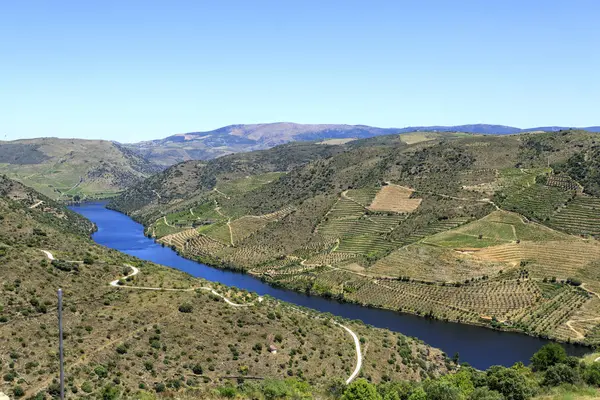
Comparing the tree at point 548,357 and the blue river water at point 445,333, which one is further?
the blue river water at point 445,333

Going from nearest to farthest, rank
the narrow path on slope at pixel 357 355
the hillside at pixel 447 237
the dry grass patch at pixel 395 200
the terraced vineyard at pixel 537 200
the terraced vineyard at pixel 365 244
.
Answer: the narrow path on slope at pixel 357 355 < the hillside at pixel 447 237 < the terraced vineyard at pixel 537 200 < the terraced vineyard at pixel 365 244 < the dry grass patch at pixel 395 200

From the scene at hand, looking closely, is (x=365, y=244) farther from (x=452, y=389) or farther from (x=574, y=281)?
(x=452, y=389)

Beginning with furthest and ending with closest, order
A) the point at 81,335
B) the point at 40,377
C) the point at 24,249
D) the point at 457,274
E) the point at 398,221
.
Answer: the point at 398,221 → the point at 457,274 → the point at 24,249 → the point at 81,335 → the point at 40,377

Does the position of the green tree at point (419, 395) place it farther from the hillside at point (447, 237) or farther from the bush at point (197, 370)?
the hillside at point (447, 237)

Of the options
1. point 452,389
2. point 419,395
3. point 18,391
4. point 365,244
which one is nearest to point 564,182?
point 365,244

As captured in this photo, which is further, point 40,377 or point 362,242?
point 362,242

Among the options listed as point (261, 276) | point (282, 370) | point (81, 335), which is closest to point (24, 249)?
point (81, 335)

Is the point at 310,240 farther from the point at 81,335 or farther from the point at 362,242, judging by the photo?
the point at 81,335

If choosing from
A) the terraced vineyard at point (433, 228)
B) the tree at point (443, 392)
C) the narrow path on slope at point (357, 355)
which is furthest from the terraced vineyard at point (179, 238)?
the tree at point (443, 392)
